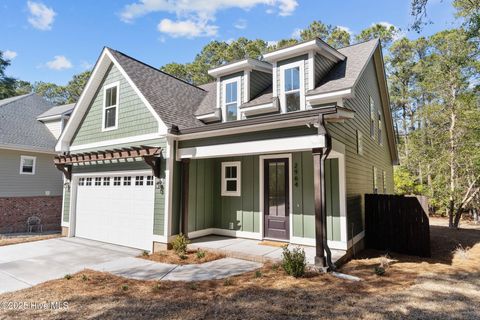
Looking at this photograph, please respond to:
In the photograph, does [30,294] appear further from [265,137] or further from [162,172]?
[265,137]

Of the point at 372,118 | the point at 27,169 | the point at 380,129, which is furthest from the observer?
the point at 27,169

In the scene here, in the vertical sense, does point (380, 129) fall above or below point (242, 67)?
below

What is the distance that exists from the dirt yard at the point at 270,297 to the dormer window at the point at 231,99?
18.2 ft

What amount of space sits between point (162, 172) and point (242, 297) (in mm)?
4818

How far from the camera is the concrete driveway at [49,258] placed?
597cm

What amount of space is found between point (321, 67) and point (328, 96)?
5.23ft

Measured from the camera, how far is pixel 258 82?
1008cm

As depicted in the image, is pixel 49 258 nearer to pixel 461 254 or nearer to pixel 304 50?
pixel 304 50

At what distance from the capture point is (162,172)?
8312 millimetres

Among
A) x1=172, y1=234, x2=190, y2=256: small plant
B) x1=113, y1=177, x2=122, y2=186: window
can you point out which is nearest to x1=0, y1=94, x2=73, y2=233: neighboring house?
x1=113, y1=177, x2=122, y2=186: window

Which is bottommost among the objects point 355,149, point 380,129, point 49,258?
point 49,258

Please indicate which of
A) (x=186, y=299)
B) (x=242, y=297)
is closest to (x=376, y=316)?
(x=242, y=297)

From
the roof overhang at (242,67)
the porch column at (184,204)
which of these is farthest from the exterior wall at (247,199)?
the roof overhang at (242,67)

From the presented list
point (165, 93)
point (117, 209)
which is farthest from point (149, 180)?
point (165, 93)
